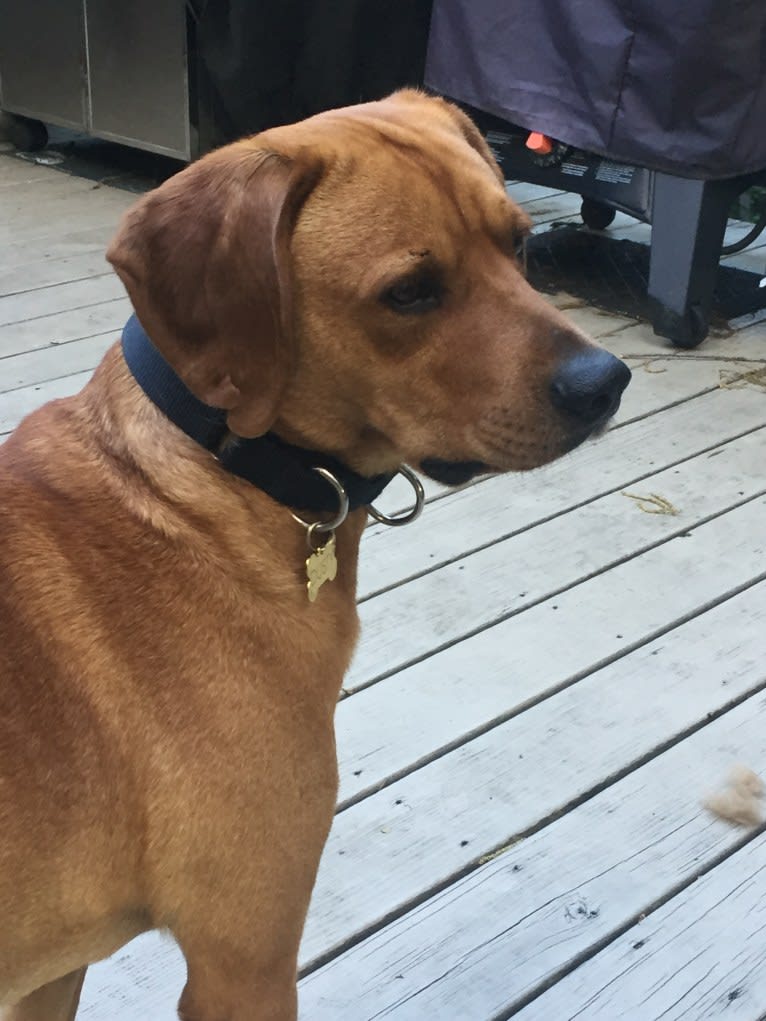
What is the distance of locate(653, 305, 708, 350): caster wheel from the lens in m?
3.54

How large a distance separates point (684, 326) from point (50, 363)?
6.04 feet

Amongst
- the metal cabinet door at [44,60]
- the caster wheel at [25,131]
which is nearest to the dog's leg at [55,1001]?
the metal cabinet door at [44,60]

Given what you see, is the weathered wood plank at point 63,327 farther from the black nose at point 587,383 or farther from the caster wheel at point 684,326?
the black nose at point 587,383

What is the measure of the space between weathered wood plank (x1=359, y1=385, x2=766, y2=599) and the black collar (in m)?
1.08

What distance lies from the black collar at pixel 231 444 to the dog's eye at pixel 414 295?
0.18m

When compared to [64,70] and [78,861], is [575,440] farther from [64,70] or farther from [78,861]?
[64,70]

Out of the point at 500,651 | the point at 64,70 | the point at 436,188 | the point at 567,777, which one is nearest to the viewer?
the point at 436,188

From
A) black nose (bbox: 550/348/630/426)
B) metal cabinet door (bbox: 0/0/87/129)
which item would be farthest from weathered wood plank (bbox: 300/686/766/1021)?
metal cabinet door (bbox: 0/0/87/129)

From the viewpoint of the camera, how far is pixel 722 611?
2.32 m

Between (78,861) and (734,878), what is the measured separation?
1.04 metres

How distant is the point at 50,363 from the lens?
3.15 metres

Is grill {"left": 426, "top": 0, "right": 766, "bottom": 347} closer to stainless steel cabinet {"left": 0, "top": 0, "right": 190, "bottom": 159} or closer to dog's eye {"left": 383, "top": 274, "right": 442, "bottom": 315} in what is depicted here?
stainless steel cabinet {"left": 0, "top": 0, "right": 190, "bottom": 159}

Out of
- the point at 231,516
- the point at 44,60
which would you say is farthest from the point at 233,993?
the point at 44,60

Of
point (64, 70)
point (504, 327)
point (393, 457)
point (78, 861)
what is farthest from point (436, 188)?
point (64, 70)
